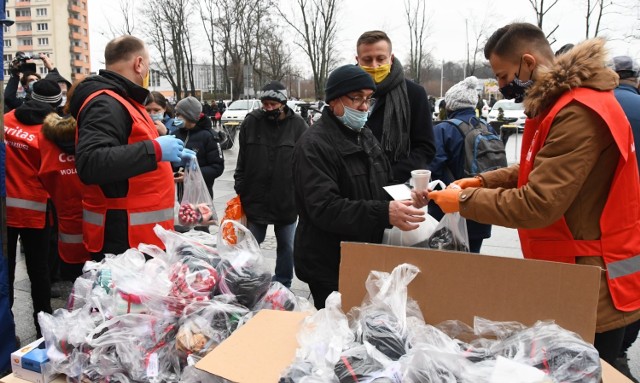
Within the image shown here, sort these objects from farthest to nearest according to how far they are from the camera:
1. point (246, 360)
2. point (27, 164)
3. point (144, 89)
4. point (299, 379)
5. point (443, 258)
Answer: point (27, 164) < point (144, 89) < point (443, 258) < point (246, 360) < point (299, 379)

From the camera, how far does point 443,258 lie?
1540mm

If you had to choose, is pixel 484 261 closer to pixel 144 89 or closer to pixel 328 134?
pixel 328 134

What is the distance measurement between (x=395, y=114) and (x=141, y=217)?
1.71 meters

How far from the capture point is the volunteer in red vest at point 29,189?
3.44 metres

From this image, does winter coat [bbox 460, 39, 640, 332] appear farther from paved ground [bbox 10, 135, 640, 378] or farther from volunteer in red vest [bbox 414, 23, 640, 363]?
paved ground [bbox 10, 135, 640, 378]

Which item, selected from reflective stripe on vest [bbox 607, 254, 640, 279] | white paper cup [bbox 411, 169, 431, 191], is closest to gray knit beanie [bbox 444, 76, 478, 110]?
white paper cup [bbox 411, 169, 431, 191]

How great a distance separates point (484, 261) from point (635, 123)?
2.00 m

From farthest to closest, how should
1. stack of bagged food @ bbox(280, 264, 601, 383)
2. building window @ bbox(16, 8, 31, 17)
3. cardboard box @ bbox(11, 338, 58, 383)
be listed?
building window @ bbox(16, 8, 31, 17) < cardboard box @ bbox(11, 338, 58, 383) < stack of bagged food @ bbox(280, 264, 601, 383)

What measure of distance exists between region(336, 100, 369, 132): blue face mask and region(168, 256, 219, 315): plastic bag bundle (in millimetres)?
1030

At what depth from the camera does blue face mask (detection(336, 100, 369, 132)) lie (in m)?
2.41

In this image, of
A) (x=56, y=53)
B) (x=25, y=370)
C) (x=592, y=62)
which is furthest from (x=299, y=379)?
(x=56, y=53)

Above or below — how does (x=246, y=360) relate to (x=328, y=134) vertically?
below

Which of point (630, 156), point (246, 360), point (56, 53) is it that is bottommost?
point (246, 360)

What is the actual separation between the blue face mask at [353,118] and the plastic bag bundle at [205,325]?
1.12 meters
